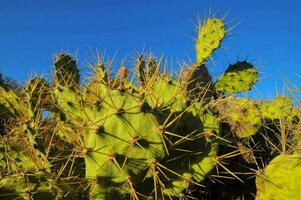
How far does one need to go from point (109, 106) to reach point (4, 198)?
71 centimetres

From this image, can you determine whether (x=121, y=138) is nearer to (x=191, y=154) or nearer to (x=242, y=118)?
(x=191, y=154)

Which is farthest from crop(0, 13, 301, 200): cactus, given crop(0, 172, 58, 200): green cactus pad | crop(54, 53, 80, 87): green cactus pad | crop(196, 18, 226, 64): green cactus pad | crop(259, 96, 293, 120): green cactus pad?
crop(196, 18, 226, 64): green cactus pad

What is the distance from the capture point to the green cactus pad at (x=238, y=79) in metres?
4.45

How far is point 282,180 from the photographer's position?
94.3 inches

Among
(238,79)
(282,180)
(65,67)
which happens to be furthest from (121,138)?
(238,79)

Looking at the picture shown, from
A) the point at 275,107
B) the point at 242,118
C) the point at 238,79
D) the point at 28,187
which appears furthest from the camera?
the point at 238,79

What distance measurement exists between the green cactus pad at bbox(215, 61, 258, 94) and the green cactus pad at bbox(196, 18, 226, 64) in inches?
9.9

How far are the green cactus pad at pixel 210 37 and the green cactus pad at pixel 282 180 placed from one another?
2.11 m

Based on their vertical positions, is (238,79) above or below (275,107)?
above

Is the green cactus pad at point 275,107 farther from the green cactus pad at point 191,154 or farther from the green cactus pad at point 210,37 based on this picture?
the green cactus pad at point 191,154

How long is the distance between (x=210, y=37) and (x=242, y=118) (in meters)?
1.20

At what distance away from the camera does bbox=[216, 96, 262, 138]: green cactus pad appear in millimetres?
3506

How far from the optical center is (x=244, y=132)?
11.6 ft

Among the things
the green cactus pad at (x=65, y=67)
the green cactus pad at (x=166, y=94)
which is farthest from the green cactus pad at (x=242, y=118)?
the green cactus pad at (x=65, y=67)
